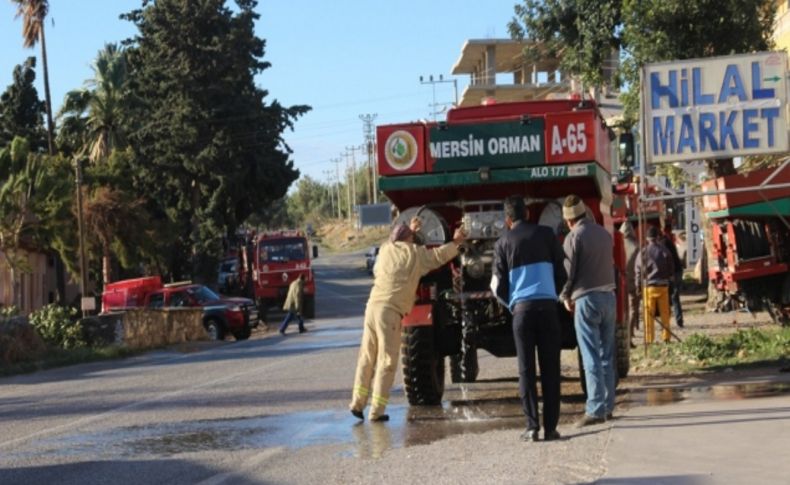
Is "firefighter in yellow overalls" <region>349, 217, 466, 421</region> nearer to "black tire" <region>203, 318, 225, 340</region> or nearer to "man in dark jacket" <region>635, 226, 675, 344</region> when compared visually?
"man in dark jacket" <region>635, 226, 675, 344</region>

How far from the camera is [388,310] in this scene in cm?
1164

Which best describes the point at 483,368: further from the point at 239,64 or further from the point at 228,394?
the point at 239,64

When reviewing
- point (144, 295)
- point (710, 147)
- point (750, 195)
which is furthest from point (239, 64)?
point (710, 147)

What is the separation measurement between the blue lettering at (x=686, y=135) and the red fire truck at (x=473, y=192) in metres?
1.19

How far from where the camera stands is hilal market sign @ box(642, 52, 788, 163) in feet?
44.2

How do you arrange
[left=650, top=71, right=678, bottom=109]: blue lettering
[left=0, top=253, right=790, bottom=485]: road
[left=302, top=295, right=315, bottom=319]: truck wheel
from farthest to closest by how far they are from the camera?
1. [left=302, top=295, right=315, bottom=319]: truck wheel
2. [left=650, top=71, right=678, bottom=109]: blue lettering
3. [left=0, top=253, right=790, bottom=485]: road

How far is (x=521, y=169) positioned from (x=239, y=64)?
162 ft

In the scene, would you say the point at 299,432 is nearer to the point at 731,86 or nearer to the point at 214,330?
the point at 731,86

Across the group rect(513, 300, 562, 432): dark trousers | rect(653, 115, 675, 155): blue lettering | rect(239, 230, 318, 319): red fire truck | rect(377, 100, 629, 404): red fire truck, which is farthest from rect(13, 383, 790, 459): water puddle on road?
rect(239, 230, 318, 319): red fire truck

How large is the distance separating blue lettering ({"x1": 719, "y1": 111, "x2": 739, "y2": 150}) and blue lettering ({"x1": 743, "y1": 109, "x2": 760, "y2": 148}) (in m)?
0.12

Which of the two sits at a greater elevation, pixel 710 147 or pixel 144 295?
pixel 710 147

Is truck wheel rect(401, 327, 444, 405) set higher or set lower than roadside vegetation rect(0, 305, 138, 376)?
higher

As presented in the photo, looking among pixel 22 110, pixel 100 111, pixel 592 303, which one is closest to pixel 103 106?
pixel 100 111

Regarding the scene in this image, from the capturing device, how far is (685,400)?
11.7 m
